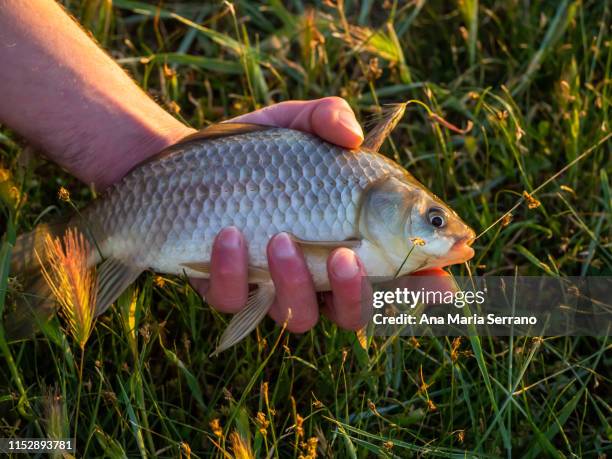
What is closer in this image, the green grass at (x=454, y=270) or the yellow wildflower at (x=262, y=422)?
the yellow wildflower at (x=262, y=422)

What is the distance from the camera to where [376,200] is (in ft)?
7.19

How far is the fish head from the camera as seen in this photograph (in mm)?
2195

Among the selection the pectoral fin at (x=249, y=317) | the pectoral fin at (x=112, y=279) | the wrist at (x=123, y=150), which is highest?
the wrist at (x=123, y=150)

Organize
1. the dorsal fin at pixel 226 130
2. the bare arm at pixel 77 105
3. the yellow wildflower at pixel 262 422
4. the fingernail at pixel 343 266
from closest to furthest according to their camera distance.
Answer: the yellow wildflower at pixel 262 422 < the fingernail at pixel 343 266 < the dorsal fin at pixel 226 130 < the bare arm at pixel 77 105

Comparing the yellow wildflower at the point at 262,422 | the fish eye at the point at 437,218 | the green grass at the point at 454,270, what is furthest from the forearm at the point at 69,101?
the yellow wildflower at the point at 262,422

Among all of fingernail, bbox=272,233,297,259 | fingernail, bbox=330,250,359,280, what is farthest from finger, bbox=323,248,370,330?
fingernail, bbox=272,233,297,259

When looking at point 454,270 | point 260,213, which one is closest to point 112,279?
point 260,213

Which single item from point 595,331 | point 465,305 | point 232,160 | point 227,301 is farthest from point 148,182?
point 595,331

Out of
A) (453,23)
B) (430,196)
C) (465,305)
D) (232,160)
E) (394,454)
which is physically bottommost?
(394,454)

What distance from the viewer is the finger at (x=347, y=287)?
2139 mm

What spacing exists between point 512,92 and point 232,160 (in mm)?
1620

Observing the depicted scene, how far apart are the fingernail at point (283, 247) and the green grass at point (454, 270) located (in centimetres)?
24

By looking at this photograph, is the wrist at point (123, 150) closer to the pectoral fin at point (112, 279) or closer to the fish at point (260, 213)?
the fish at point (260, 213)

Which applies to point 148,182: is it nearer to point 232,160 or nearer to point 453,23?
point 232,160
